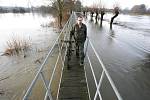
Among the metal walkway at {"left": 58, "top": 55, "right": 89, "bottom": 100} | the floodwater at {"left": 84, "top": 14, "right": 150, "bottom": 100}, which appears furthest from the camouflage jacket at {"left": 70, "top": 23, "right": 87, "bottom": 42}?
the floodwater at {"left": 84, "top": 14, "right": 150, "bottom": 100}

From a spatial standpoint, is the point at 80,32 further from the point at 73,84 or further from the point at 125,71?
the point at 125,71

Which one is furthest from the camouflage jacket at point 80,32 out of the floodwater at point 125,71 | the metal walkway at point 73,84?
the floodwater at point 125,71

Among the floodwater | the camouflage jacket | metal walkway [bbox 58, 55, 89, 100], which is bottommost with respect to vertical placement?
the floodwater

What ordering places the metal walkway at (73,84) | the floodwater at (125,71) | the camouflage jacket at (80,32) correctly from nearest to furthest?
the metal walkway at (73,84), the floodwater at (125,71), the camouflage jacket at (80,32)

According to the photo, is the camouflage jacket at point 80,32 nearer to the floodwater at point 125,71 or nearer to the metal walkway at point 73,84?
the metal walkway at point 73,84

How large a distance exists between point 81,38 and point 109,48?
6210 mm

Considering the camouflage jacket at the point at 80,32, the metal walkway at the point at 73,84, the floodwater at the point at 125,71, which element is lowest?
the floodwater at the point at 125,71

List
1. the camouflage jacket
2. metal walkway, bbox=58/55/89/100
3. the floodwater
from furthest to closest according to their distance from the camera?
the camouflage jacket → the floodwater → metal walkway, bbox=58/55/89/100

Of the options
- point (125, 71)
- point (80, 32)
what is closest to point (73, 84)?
point (80, 32)

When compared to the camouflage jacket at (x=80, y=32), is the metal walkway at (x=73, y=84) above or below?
below

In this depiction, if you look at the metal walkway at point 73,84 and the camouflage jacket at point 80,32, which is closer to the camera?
the metal walkway at point 73,84

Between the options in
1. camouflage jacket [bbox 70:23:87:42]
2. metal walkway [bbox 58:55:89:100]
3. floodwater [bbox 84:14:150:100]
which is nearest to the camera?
metal walkway [bbox 58:55:89:100]

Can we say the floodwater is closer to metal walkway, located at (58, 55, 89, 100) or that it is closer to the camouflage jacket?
metal walkway, located at (58, 55, 89, 100)

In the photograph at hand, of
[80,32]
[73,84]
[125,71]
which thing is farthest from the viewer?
[125,71]
